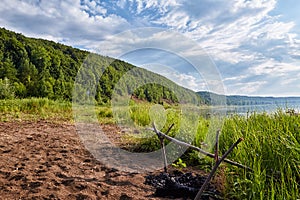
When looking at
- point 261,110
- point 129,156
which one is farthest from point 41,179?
point 261,110

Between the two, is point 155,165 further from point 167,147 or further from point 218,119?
point 218,119

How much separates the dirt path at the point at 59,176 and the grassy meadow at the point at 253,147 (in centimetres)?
72

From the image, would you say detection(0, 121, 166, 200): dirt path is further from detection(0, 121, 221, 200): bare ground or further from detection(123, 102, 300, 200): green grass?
detection(123, 102, 300, 200): green grass

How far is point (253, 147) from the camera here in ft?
8.04

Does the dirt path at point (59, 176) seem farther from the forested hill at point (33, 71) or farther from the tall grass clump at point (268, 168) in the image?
the forested hill at point (33, 71)

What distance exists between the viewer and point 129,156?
348 cm

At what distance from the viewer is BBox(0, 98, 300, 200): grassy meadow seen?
182cm

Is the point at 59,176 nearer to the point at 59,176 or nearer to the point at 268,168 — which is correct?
the point at 59,176

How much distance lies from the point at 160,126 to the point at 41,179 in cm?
212

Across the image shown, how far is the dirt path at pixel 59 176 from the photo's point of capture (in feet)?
6.75

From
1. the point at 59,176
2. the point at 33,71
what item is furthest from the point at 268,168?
the point at 33,71

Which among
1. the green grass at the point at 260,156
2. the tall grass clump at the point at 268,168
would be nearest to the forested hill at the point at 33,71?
the green grass at the point at 260,156

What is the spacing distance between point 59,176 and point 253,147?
5.76ft

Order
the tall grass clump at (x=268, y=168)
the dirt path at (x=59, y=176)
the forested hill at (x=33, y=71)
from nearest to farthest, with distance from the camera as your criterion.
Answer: the tall grass clump at (x=268, y=168) → the dirt path at (x=59, y=176) → the forested hill at (x=33, y=71)
